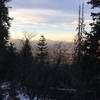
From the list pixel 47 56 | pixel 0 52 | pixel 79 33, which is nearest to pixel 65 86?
pixel 79 33

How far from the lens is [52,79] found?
69812 mm

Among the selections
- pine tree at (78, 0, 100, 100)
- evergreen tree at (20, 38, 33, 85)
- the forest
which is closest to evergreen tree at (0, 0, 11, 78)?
the forest

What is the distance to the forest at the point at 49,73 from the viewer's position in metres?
30.6

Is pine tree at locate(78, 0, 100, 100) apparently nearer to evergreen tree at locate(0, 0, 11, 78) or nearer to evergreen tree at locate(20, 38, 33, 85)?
evergreen tree at locate(0, 0, 11, 78)

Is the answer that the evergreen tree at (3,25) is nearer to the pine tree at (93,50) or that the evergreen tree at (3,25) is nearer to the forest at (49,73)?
the forest at (49,73)

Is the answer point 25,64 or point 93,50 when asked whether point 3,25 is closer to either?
point 93,50

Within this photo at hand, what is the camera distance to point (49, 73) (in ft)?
238

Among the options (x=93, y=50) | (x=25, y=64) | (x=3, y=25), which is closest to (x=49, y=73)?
(x=25, y=64)

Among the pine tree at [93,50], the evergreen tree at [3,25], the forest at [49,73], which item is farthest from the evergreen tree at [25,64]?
the pine tree at [93,50]

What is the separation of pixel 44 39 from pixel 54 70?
36.0 m

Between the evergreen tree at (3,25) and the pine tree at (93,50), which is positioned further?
the evergreen tree at (3,25)

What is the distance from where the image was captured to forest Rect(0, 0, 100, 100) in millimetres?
30578

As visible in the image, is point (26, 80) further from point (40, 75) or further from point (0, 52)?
point (0, 52)

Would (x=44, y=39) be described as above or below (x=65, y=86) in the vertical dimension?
above
